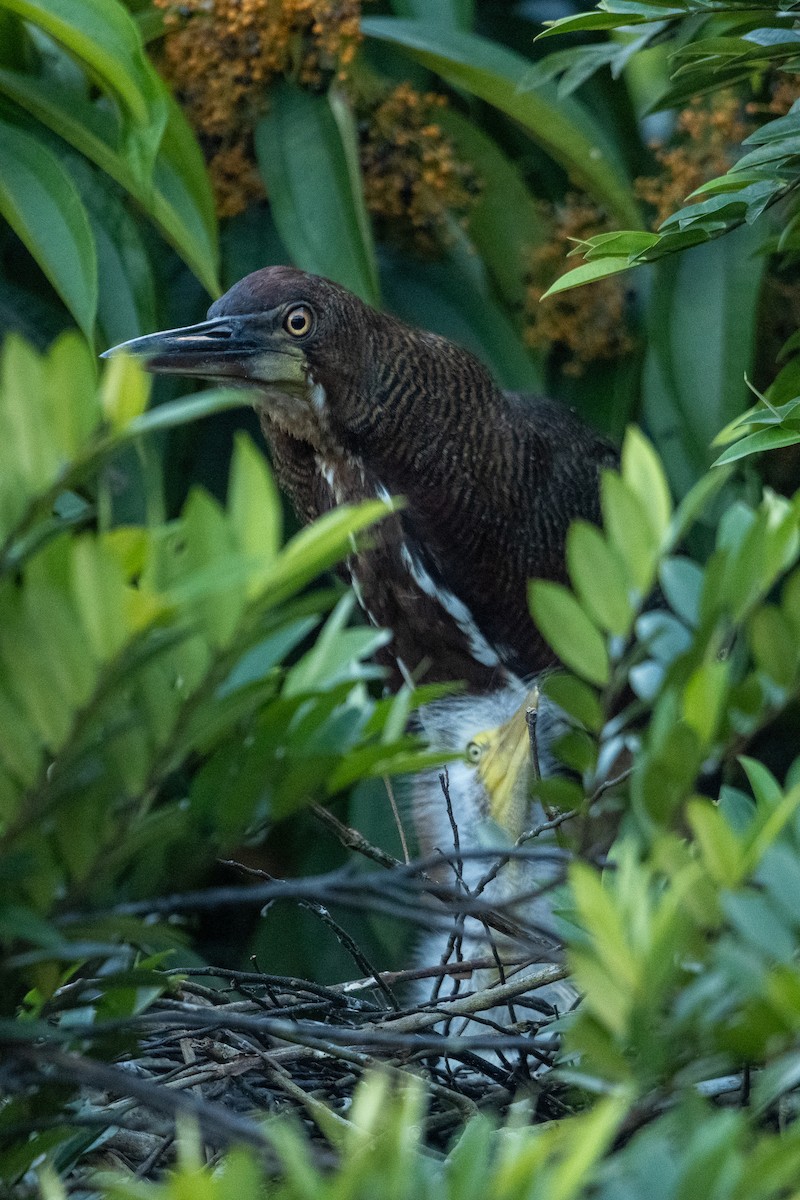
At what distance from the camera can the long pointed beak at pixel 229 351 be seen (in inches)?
49.3

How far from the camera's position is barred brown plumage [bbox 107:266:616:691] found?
1.35m

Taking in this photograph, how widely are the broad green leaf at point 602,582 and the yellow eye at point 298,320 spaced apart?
0.95 metres

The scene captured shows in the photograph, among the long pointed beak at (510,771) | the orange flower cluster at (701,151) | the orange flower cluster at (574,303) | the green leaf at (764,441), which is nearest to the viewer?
the green leaf at (764,441)

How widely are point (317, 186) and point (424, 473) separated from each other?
375 mm

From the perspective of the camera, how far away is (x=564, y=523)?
1.47 metres

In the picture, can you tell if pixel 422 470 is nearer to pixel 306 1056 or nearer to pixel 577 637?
pixel 306 1056

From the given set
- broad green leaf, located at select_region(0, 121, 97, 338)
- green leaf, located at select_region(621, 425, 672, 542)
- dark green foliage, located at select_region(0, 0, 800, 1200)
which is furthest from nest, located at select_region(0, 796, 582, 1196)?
broad green leaf, located at select_region(0, 121, 97, 338)

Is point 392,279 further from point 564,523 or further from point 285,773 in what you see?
point 285,773

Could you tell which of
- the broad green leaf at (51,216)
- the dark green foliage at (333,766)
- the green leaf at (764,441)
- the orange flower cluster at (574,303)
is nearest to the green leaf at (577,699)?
the dark green foliage at (333,766)

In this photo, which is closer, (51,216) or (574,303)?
(51,216)

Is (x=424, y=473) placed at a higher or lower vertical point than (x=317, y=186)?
Answer: lower

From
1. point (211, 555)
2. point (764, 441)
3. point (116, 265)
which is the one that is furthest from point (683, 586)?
point (116, 265)

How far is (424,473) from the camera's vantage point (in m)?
1.41

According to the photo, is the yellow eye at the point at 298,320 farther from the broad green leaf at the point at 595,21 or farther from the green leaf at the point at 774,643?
the green leaf at the point at 774,643
